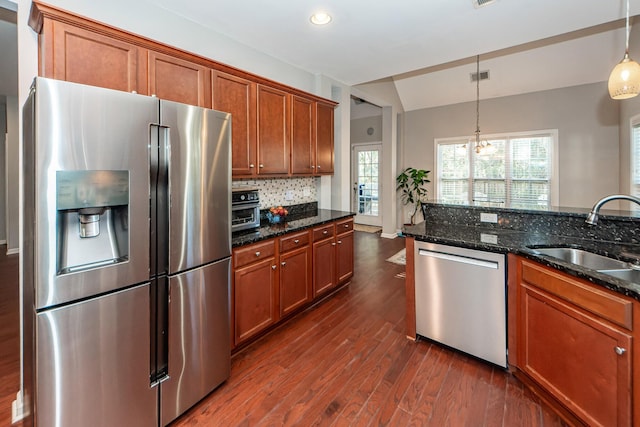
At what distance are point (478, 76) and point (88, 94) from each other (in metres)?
6.23

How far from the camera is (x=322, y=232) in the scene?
3.25m

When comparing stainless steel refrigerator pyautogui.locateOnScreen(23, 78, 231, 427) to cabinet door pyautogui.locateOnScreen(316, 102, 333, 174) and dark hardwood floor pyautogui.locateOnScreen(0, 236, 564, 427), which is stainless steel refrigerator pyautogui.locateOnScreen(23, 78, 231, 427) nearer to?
dark hardwood floor pyautogui.locateOnScreen(0, 236, 564, 427)

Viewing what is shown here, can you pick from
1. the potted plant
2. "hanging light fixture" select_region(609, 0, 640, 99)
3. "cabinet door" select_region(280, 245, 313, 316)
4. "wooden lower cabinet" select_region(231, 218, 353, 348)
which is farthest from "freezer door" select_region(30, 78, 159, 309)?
the potted plant

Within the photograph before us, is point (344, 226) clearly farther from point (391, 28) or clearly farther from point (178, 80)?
point (178, 80)

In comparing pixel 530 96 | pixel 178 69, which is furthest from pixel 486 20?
pixel 530 96

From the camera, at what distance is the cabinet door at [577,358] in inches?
56.3

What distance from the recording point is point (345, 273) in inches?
147

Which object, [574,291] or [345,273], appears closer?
[574,291]

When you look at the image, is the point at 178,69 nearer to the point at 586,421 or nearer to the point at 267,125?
the point at 267,125

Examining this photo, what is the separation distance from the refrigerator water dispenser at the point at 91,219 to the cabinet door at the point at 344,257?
2.37 meters

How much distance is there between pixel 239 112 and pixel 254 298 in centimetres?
164

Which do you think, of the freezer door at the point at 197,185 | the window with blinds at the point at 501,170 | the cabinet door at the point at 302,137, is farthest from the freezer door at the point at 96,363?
the window with blinds at the point at 501,170

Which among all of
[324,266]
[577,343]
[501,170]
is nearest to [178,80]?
[324,266]

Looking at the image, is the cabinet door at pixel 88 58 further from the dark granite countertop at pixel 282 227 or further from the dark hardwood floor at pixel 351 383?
the dark hardwood floor at pixel 351 383
